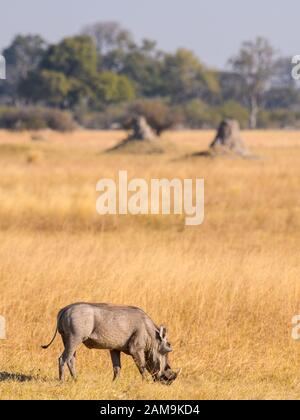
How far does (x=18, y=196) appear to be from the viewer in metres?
22.5

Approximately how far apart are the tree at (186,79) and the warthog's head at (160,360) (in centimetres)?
9600

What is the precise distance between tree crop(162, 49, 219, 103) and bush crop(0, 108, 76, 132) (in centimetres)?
3528

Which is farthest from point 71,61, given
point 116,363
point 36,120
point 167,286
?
point 116,363

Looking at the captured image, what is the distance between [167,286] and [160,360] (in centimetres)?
405

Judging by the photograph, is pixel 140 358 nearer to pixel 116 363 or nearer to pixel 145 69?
pixel 116 363

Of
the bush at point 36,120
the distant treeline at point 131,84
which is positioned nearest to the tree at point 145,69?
the distant treeline at point 131,84

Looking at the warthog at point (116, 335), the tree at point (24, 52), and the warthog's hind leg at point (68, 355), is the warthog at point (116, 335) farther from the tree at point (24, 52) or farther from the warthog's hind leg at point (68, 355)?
the tree at point (24, 52)

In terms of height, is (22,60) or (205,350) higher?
(22,60)

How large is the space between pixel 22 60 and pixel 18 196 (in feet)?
295

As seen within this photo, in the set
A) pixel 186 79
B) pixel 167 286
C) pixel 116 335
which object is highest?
pixel 186 79

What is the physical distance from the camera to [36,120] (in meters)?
66.6

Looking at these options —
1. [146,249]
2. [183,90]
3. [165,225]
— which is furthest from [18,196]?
[183,90]

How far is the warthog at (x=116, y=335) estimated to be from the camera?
762 centimetres

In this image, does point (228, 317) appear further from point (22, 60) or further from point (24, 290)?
point (22, 60)
